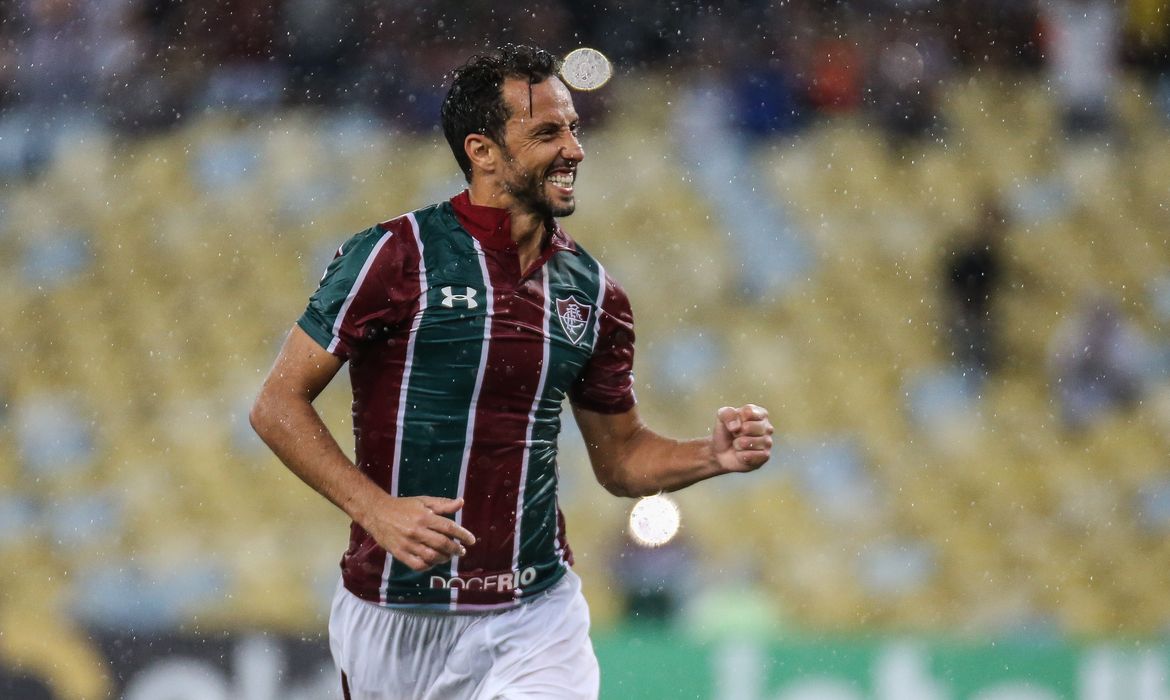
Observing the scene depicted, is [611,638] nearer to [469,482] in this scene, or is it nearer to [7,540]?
[469,482]

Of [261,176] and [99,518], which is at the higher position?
[261,176]

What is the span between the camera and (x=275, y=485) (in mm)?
7137

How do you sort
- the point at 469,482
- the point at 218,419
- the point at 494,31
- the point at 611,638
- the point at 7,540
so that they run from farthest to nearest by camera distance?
the point at 494,31
the point at 218,419
the point at 7,540
the point at 611,638
the point at 469,482

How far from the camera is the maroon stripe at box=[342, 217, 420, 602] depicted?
2939 millimetres

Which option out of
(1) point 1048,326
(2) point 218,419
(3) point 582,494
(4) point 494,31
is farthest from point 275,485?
(1) point 1048,326

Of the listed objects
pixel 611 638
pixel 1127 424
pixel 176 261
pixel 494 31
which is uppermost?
pixel 494 31

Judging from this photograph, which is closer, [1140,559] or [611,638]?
[611,638]

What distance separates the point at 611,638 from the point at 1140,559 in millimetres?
3334

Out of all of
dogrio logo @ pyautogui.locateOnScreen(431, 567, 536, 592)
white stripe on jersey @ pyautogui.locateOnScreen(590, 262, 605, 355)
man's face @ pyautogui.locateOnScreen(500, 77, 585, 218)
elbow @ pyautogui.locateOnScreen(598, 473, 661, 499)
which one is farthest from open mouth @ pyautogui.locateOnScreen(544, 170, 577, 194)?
dogrio logo @ pyautogui.locateOnScreen(431, 567, 536, 592)

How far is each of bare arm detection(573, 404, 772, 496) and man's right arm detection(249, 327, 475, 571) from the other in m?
0.60

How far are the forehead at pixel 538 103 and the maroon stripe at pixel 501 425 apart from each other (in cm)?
28

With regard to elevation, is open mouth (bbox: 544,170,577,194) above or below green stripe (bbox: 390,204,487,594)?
above

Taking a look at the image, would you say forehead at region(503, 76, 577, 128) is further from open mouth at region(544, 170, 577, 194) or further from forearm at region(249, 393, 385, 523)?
forearm at region(249, 393, 385, 523)

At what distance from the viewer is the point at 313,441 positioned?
2832 mm
